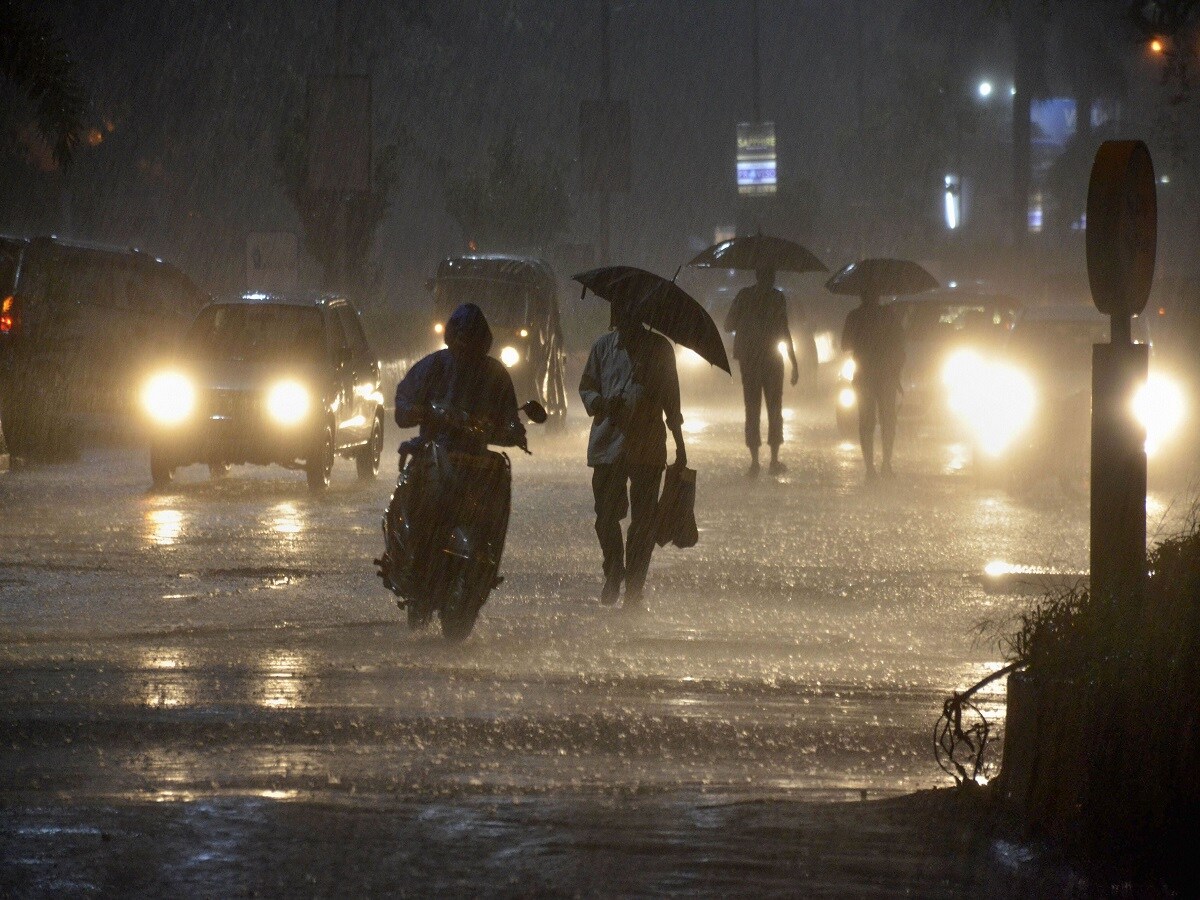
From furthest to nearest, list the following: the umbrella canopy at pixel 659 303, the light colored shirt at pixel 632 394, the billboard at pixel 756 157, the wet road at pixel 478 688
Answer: the billboard at pixel 756 157 → the light colored shirt at pixel 632 394 → the umbrella canopy at pixel 659 303 → the wet road at pixel 478 688

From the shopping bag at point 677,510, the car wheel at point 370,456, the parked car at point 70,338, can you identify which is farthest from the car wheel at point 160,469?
the shopping bag at point 677,510

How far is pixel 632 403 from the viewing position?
36.8ft

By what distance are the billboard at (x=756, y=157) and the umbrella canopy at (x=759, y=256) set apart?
36.9 metres

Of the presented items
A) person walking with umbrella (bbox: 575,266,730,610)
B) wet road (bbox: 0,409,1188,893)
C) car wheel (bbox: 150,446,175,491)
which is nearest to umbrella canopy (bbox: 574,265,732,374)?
person walking with umbrella (bbox: 575,266,730,610)

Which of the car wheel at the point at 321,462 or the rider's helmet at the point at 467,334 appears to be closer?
the rider's helmet at the point at 467,334

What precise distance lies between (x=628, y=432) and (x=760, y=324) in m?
8.31

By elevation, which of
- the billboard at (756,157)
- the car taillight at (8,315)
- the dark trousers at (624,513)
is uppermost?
the billboard at (756,157)

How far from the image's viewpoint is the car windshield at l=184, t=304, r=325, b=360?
18078 millimetres

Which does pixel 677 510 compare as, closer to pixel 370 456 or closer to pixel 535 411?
pixel 535 411

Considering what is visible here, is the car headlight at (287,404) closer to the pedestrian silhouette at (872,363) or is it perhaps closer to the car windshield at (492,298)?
the pedestrian silhouette at (872,363)

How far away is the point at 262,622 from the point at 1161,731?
5634 mm

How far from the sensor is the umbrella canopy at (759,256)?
64.4ft

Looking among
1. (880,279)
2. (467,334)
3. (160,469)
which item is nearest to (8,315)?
(160,469)

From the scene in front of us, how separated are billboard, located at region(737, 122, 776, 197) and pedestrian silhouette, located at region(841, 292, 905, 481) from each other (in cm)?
3754
